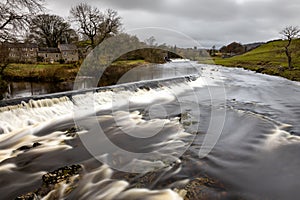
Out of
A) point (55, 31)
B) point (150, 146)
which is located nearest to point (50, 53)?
point (55, 31)

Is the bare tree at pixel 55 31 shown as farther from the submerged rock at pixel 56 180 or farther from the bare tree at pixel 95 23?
the submerged rock at pixel 56 180

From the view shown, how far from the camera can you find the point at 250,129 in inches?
280

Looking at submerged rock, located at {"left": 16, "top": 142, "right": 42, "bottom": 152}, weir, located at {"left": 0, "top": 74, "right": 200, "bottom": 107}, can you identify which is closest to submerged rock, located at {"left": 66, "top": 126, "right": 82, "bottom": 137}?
submerged rock, located at {"left": 16, "top": 142, "right": 42, "bottom": 152}

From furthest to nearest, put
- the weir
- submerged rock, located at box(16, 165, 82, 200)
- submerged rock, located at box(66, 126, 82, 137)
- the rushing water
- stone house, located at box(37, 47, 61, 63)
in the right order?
1. stone house, located at box(37, 47, 61, 63)
2. the weir
3. submerged rock, located at box(66, 126, 82, 137)
4. the rushing water
5. submerged rock, located at box(16, 165, 82, 200)

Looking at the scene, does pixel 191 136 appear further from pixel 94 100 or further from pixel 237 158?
pixel 94 100

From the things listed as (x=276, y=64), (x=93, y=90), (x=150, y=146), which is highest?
(x=276, y=64)

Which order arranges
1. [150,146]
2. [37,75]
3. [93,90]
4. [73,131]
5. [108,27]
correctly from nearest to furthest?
[150,146] → [73,131] → [93,90] → [37,75] → [108,27]

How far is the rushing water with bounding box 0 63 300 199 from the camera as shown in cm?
407

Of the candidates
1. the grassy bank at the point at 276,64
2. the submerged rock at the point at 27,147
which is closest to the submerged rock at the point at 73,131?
the submerged rock at the point at 27,147

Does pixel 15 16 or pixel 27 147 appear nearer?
pixel 27 147

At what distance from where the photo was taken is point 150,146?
5.93 m

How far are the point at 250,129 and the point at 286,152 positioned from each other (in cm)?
174

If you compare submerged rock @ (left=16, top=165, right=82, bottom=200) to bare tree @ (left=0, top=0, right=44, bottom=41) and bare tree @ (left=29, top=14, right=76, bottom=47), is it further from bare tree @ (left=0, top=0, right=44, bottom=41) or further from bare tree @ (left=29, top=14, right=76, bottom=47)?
bare tree @ (left=29, top=14, right=76, bottom=47)

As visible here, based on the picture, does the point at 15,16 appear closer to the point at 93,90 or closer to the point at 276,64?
the point at 93,90
